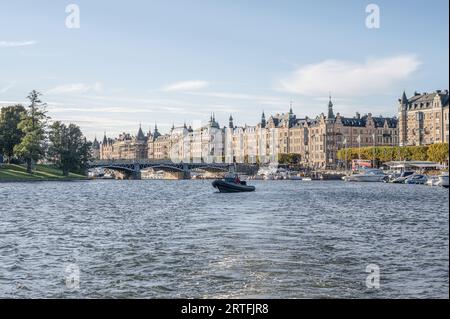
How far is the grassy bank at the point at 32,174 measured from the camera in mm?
121812

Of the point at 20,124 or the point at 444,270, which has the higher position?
the point at 20,124

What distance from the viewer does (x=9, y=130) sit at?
431 feet

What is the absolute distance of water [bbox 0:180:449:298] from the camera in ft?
69.3

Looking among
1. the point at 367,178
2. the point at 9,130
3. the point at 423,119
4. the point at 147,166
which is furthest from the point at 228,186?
the point at 423,119

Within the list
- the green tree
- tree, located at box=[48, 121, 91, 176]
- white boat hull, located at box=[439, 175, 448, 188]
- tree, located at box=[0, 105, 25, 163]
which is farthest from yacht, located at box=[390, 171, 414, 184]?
tree, located at box=[0, 105, 25, 163]

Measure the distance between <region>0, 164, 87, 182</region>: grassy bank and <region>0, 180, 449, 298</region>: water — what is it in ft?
241

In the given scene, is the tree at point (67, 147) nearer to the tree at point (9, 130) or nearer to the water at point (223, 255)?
the tree at point (9, 130)

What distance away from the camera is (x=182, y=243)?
108ft

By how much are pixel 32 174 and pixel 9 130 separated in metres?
10.7

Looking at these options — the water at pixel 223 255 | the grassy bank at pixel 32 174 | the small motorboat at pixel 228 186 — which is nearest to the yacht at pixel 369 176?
the small motorboat at pixel 228 186

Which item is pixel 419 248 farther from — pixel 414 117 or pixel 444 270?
pixel 414 117
